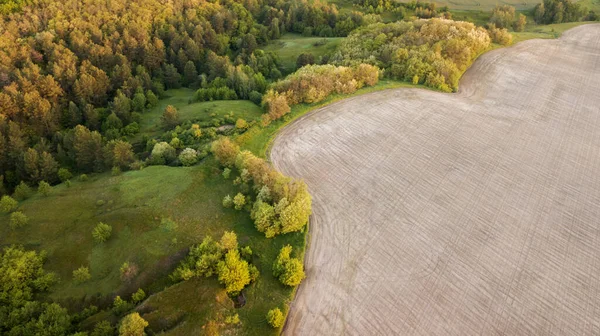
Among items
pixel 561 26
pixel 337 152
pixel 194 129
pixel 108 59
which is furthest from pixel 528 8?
pixel 108 59

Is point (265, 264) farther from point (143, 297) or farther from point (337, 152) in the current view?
point (337, 152)

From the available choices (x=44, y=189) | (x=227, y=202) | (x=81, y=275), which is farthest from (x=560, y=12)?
(x=44, y=189)

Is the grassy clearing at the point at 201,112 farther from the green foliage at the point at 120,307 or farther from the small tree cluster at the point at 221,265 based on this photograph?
the green foliage at the point at 120,307

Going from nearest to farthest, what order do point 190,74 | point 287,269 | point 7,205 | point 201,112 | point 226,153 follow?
1. point 287,269
2. point 7,205
3. point 226,153
4. point 201,112
5. point 190,74

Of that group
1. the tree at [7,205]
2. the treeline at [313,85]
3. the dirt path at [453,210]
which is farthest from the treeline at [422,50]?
the tree at [7,205]

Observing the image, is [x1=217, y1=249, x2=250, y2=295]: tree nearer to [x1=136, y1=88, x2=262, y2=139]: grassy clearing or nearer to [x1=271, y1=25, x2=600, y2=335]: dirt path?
[x1=271, y1=25, x2=600, y2=335]: dirt path

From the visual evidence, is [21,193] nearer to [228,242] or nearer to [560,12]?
[228,242]
